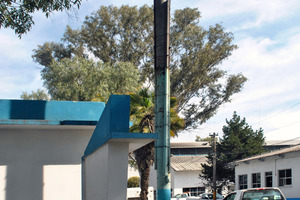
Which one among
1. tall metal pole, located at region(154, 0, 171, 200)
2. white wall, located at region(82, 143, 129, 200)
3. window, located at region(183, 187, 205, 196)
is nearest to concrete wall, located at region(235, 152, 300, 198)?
window, located at region(183, 187, 205, 196)

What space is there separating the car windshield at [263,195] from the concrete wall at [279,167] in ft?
46.4

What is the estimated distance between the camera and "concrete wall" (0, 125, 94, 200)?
1311 cm

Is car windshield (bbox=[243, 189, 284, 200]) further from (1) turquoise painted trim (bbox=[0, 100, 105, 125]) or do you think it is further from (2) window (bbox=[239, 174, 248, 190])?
(2) window (bbox=[239, 174, 248, 190])

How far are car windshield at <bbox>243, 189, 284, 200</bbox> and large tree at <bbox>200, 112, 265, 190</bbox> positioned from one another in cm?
2956

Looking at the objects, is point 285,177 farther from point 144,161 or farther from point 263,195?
point 263,195

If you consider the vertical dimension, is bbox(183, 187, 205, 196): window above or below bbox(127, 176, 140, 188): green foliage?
below

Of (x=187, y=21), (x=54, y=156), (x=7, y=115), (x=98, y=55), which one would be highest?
(x=187, y=21)

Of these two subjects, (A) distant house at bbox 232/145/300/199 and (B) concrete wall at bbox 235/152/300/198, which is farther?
(A) distant house at bbox 232/145/300/199

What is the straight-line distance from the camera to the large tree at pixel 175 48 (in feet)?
147

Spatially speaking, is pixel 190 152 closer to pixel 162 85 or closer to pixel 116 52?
pixel 116 52

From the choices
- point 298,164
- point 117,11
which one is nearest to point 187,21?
point 117,11

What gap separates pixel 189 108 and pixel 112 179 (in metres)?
37.5

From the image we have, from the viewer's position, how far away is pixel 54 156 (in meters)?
13.6

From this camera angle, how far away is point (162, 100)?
8.61m
